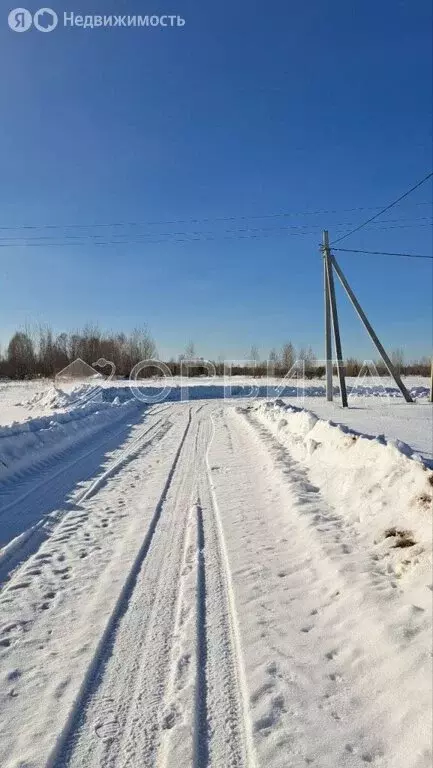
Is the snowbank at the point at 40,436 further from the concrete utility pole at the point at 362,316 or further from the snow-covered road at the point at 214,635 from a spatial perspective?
the concrete utility pole at the point at 362,316

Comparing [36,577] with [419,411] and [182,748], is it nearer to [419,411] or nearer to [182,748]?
[182,748]

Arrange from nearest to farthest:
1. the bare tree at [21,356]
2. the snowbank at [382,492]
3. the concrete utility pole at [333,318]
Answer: the snowbank at [382,492] → the concrete utility pole at [333,318] → the bare tree at [21,356]

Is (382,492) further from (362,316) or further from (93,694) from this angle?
(362,316)

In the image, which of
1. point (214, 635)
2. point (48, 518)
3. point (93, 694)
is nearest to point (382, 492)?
point (214, 635)

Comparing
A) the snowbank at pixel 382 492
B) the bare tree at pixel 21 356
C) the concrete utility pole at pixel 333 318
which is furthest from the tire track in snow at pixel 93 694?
the bare tree at pixel 21 356

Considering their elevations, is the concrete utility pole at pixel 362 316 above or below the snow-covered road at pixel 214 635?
above

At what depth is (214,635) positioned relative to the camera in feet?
11.3

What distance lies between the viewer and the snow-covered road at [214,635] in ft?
8.26

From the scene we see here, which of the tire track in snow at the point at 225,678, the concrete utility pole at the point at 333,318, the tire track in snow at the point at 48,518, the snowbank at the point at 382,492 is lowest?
the tire track in snow at the point at 225,678

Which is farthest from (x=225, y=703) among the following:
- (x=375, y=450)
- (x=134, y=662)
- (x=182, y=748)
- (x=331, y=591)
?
(x=375, y=450)

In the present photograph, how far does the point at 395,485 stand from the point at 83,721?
3.95 meters

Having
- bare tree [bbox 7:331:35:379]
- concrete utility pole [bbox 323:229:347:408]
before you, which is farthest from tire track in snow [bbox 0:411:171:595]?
bare tree [bbox 7:331:35:379]

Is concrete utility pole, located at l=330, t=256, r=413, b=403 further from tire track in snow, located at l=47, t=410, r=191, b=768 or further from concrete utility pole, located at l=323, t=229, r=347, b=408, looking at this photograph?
tire track in snow, located at l=47, t=410, r=191, b=768

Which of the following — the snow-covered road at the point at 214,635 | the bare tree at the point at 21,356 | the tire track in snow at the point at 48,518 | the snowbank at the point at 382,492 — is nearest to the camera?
the snow-covered road at the point at 214,635
